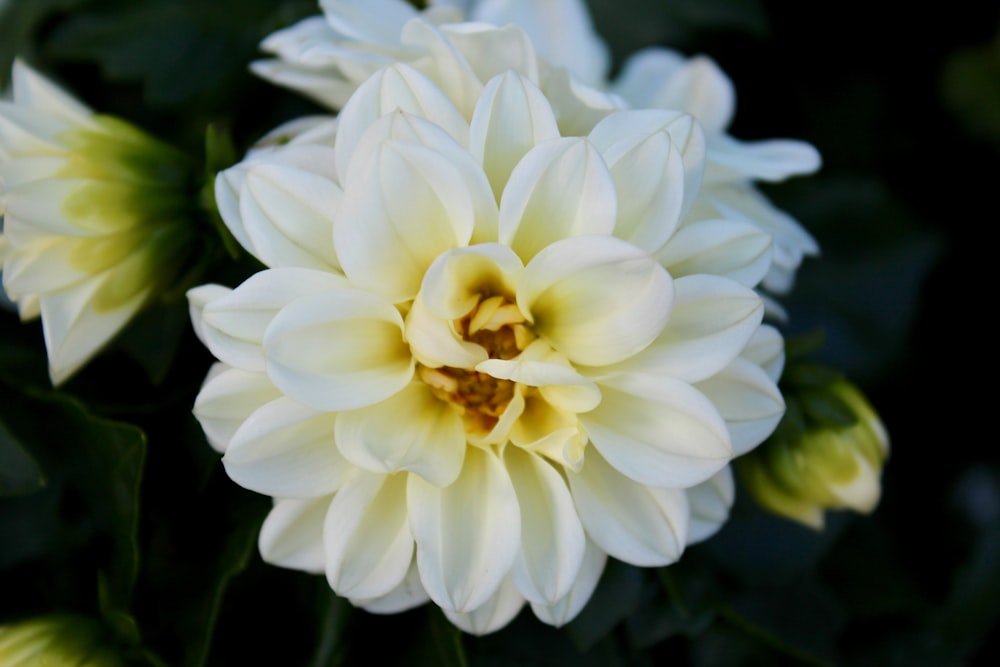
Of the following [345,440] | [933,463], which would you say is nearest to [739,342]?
[345,440]

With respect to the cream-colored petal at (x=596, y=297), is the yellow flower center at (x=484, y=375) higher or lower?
lower

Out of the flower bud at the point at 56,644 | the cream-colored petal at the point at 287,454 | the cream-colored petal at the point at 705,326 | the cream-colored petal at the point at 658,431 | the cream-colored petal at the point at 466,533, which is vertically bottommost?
the flower bud at the point at 56,644

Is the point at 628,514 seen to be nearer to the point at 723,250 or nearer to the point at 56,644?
the point at 723,250

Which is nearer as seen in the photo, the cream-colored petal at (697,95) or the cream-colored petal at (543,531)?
the cream-colored petal at (543,531)

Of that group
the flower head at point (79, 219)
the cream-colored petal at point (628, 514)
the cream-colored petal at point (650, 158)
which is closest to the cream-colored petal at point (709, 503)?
the cream-colored petal at point (628, 514)

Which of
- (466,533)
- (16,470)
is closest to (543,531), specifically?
(466,533)

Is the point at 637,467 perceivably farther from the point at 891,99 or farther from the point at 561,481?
the point at 891,99

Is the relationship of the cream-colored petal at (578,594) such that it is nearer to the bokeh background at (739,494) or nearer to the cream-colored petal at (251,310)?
the bokeh background at (739,494)

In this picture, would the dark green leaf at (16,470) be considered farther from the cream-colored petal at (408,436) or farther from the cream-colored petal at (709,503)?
the cream-colored petal at (709,503)
